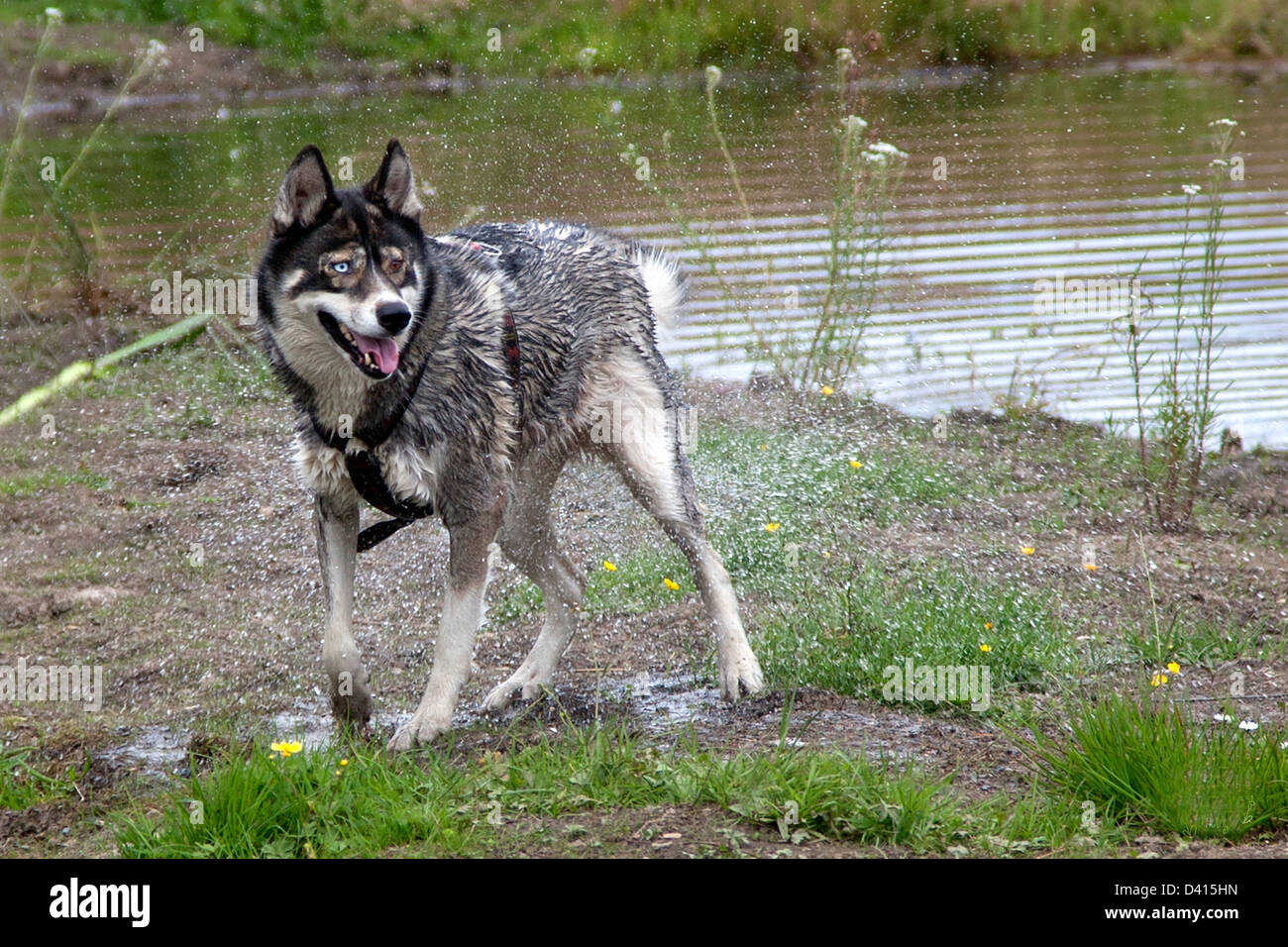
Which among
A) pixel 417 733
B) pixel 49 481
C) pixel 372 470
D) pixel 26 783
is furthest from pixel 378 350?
pixel 49 481

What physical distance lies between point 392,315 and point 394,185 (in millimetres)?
491

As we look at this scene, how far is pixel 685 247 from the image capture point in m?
9.03

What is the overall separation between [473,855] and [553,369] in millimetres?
1812

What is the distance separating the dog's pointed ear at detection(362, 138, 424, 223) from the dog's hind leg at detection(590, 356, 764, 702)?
968mm

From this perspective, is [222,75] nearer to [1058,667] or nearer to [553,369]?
[553,369]

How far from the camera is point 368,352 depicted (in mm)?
3666

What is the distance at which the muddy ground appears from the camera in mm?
3727

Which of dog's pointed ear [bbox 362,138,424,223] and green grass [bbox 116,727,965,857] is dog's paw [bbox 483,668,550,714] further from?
dog's pointed ear [bbox 362,138,424,223]

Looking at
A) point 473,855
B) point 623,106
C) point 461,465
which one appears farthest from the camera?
point 623,106

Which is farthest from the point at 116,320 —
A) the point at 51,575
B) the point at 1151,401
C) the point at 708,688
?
the point at 1151,401

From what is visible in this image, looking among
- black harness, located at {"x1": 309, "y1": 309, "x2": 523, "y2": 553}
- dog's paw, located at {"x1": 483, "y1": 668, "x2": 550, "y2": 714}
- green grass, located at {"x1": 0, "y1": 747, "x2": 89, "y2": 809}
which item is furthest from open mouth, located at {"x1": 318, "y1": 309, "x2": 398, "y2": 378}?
green grass, located at {"x1": 0, "y1": 747, "x2": 89, "y2": 809}

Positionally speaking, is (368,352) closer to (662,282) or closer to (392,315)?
(392,315)

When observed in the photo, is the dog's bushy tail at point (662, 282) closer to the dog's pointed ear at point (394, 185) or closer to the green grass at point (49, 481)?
the dog's pointed ear at point (394, 185)

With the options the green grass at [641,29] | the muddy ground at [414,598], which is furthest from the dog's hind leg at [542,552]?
the green grass at [641,29]
